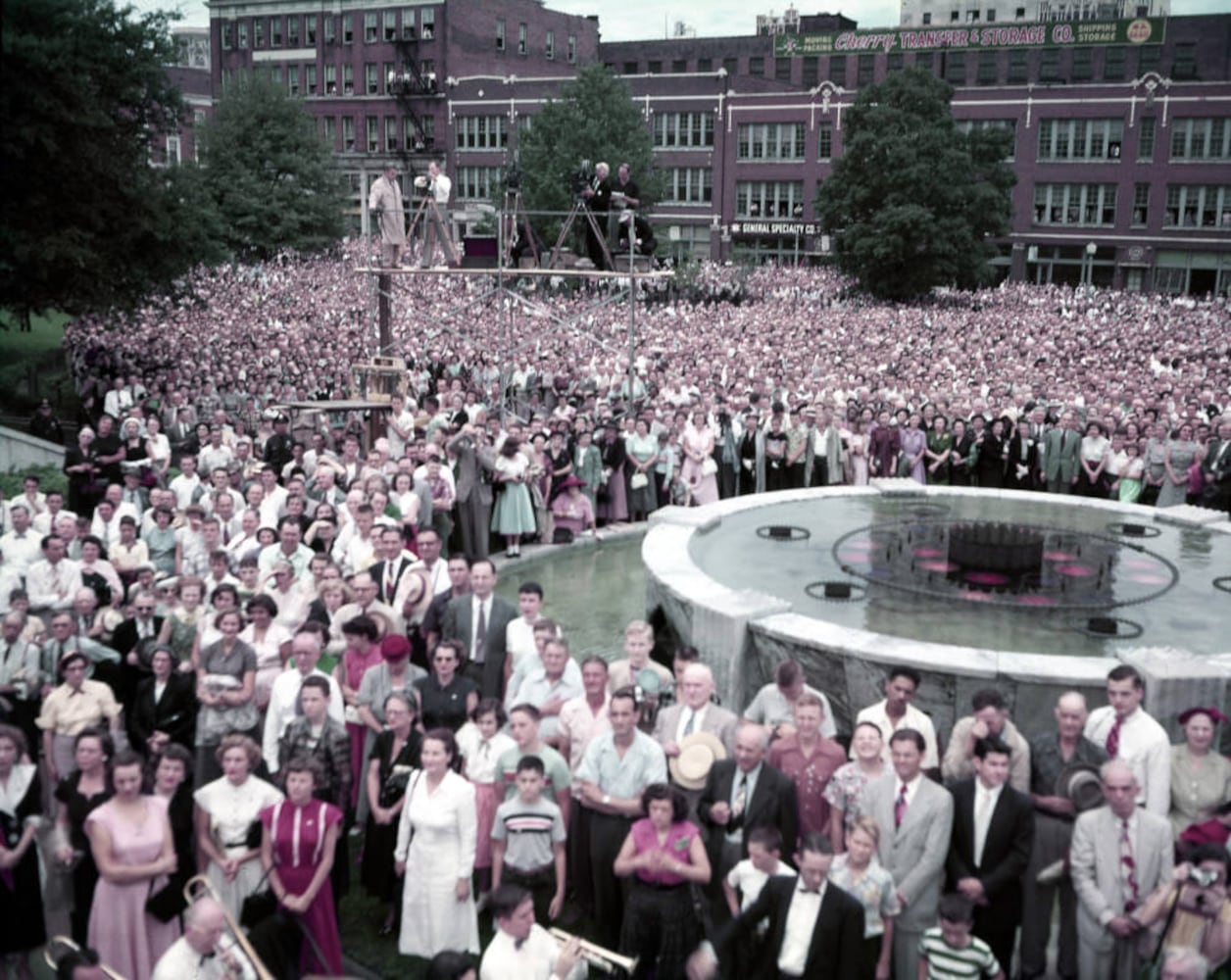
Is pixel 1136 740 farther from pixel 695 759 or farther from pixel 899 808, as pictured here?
pixel 695 759

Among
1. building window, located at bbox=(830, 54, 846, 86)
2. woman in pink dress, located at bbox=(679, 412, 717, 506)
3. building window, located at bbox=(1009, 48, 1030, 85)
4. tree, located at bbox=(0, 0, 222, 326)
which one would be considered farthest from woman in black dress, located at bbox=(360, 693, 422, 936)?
building window, located at bbox=(830, 54, 846, 86)

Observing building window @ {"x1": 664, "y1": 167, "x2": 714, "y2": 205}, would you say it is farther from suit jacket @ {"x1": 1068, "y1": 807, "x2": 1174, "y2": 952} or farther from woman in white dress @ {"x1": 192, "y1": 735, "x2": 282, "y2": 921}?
suit jacket @ {"x1": 1068, "y1": 807, "x2": 1174, "y2": 952}

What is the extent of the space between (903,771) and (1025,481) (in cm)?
1175

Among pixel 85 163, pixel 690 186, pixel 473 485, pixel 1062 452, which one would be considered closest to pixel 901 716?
pixel 473 485

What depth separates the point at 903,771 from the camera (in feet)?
19.5

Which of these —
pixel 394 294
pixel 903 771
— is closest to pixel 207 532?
pixel 903 771

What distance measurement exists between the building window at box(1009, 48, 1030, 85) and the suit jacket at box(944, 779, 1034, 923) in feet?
225

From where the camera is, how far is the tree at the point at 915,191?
49875 mm

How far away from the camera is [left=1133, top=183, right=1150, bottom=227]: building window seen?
57344mm

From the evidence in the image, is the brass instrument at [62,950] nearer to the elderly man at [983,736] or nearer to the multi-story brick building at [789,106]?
the elderly man at [983,736]

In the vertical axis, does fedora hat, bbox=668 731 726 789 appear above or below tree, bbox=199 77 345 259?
below

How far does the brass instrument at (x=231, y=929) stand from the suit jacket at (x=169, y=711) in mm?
1502

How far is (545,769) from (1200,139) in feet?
196

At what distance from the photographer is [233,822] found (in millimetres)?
6098
